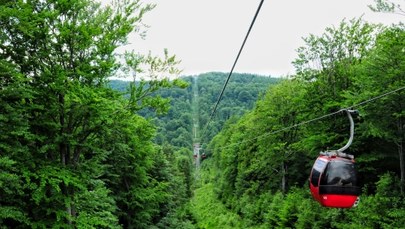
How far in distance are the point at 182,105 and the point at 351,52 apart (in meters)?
138

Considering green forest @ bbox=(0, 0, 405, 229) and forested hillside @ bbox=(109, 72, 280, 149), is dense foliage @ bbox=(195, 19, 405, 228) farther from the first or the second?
forested hillside @ bbox=(109, 72, 280, 149)

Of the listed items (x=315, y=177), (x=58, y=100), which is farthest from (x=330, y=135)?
(x=58, y=100)

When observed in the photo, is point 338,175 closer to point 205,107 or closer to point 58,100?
point 58,100

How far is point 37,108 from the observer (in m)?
12.4

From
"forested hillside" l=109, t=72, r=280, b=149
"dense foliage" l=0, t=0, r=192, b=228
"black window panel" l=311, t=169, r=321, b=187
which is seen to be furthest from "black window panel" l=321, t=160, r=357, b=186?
"forested hillside" l=109, t=72, r=280, b=149

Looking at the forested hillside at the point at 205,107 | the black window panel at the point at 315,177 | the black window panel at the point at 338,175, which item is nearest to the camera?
the black window panel at the point at 338,175

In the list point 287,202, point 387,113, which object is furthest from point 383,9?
point 287,202

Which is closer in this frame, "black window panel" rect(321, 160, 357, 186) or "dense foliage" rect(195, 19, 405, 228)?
"black window panel" rect(321, 160, 357, 186)

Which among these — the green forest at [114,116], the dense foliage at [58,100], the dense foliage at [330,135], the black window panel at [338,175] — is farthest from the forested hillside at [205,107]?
the black window panel at [338,175]

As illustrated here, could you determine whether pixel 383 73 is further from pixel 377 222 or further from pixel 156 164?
pixel 156 164

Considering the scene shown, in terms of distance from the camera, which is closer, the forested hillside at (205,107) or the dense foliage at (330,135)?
the dense foliage at (330,135)

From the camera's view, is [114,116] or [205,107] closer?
[114,116]

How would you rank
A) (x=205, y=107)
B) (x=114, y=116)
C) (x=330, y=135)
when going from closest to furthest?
(x=114, y=116)
(x=330, y=135)
(x=205, y=107)

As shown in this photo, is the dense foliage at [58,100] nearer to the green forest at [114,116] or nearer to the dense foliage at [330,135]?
the green forest at [114,116]
